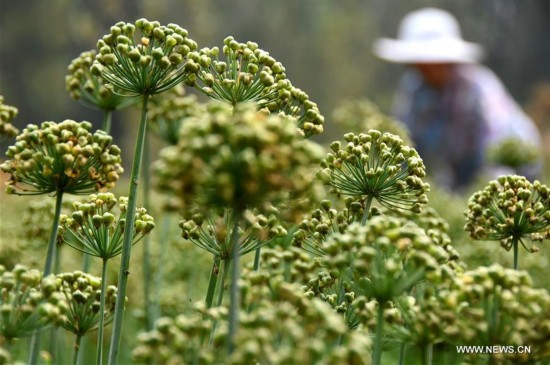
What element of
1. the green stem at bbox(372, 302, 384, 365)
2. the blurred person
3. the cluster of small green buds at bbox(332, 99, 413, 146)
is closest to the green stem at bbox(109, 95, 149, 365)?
the green stem at bbox(372, 302, 384, 365)

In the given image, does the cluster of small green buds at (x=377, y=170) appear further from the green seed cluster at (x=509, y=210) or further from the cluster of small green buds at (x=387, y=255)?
the cluster of small green buds at (x=387, y=255)

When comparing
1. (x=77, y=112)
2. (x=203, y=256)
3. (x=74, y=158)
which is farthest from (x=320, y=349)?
(x=77, y=112)

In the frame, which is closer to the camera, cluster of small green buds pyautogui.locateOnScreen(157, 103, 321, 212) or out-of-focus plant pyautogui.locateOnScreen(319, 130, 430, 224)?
cluster of small green buds pyautogui.locateOnScreen(157, 103, 321, 212)

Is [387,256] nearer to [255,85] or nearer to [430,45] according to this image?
[255,85]

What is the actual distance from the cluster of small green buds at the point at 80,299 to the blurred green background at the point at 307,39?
1944 cm

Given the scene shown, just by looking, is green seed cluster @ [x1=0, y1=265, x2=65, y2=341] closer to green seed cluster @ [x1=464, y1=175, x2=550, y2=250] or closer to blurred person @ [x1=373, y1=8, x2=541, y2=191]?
green seed cluster @ [x1=464, y1=175, x2=550, y2=250]

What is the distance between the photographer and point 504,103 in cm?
1295

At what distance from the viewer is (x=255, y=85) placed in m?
2.36

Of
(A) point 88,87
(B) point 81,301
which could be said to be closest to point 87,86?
(A) point 88,87

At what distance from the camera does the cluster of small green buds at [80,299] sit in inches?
87.2

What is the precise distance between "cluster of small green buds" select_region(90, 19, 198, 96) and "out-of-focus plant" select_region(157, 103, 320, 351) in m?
0.73

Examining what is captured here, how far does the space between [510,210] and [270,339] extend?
1182 mm

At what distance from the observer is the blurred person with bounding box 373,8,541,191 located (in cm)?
1240

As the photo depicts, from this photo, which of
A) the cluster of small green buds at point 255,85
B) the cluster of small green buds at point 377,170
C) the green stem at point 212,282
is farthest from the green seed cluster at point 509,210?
the green stem at point 212,282
